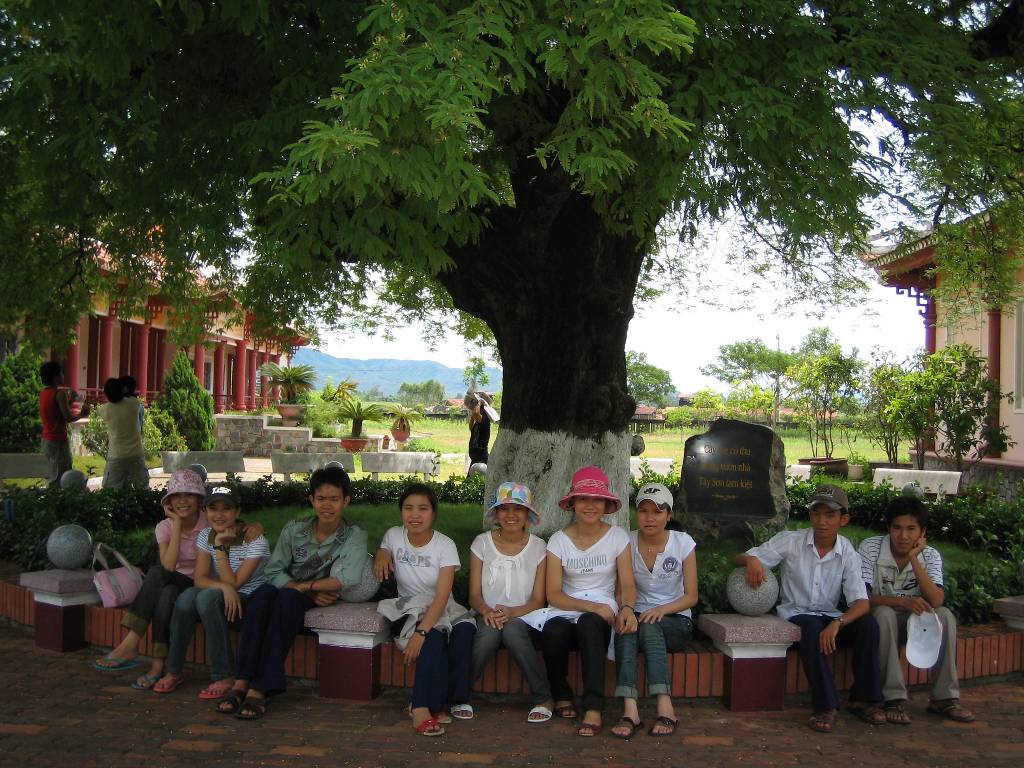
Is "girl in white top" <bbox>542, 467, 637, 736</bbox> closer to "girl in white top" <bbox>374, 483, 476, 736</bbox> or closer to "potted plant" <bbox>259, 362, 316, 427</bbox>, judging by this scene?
"girl in white top" <bbox>374, 483, 476, 736</bbox>

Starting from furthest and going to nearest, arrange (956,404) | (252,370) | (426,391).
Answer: (426,391)
(252,370)
(956,404)

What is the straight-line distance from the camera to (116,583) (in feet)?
17.5

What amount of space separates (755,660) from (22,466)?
10.8 metres

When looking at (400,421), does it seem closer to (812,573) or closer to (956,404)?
(956,404)

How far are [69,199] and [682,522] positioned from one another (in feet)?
19.5

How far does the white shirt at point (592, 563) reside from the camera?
185 inches

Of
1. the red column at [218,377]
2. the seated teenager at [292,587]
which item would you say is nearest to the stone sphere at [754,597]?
the seated teenager at [292,587]

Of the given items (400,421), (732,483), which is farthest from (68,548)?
(400,421)

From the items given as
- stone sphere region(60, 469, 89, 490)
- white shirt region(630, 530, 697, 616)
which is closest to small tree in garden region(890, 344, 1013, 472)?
white shirt region(630, 530, 697, 616)

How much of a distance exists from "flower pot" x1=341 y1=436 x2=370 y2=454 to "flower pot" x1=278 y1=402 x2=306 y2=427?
8.08 ft

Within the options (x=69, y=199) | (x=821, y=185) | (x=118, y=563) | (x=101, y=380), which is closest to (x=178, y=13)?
(x=69, y=199)

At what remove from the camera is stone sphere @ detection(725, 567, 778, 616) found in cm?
483

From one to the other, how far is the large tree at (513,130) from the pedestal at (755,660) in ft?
7.00

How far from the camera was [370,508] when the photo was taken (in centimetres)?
1031
